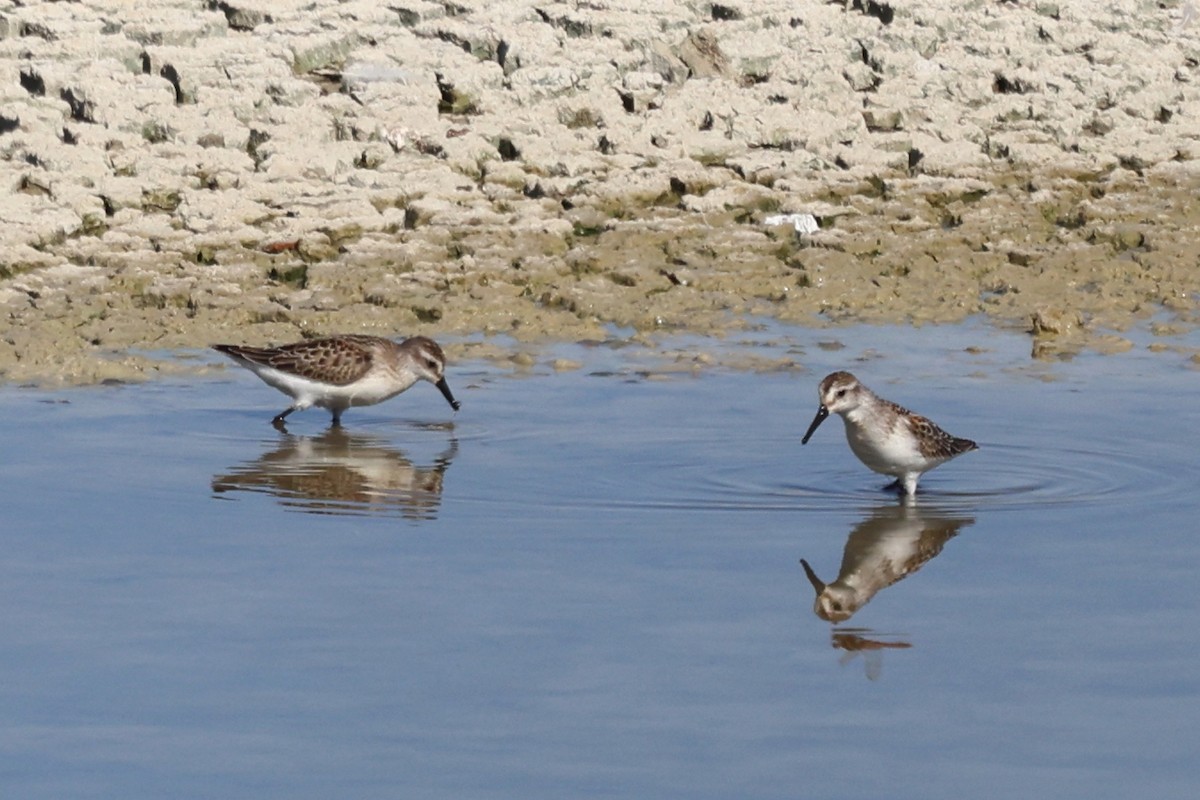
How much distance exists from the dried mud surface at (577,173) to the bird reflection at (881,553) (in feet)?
13.5

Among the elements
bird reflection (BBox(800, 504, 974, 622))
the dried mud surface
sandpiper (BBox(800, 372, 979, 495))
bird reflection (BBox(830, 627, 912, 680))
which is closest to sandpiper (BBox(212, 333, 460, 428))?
the dried mud surface

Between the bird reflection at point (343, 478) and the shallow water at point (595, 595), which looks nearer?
the shallow water at point (595, 595)

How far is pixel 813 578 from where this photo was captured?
9.63 m

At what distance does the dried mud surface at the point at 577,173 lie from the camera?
51.2 ft

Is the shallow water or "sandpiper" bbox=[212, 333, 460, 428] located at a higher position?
"sandpiper" bbox=[212, 333, 460, 428]

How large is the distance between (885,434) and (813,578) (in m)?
1.81

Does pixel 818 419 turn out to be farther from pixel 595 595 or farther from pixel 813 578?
pixel 595 595

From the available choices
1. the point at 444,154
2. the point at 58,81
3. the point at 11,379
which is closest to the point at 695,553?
the point at 11,379

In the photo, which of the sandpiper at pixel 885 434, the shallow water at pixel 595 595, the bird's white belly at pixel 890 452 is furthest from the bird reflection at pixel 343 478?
the bird's white belly at pixel 890 452

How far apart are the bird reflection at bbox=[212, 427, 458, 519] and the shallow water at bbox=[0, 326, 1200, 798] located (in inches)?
1.3

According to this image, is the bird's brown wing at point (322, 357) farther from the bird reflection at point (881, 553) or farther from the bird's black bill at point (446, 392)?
the bird reflection at point (881, 553)

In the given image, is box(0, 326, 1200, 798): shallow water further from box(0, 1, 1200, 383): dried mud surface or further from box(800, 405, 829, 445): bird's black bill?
box(0, 1, 1200, 383): dried mud surface

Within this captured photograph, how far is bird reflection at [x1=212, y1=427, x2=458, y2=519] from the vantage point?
11055 mm

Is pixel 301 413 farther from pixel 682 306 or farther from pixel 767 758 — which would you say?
pixel 767 758
